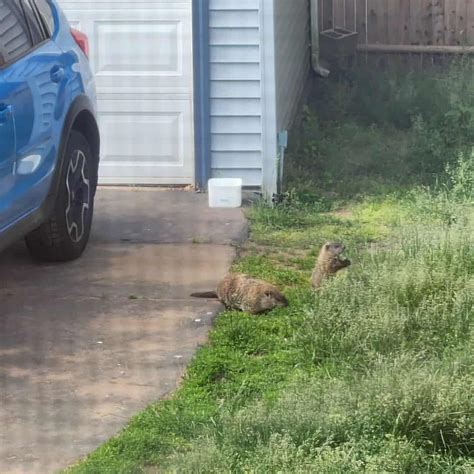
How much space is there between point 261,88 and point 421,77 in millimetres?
4185

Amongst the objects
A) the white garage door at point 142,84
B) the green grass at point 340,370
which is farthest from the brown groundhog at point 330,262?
→ the white garage door at point 142,84

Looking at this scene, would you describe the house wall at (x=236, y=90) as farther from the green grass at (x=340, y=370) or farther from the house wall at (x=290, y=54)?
the green grass at (x=340, y=370)

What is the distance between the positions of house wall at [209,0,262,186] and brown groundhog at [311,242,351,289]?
2.85 m

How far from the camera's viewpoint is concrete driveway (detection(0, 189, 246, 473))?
518 cm

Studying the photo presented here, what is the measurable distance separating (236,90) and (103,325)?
141 inches

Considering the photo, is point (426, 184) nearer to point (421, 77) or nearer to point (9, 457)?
point (421, 77)

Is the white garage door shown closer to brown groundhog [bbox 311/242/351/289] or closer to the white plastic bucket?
the white plastic bucket

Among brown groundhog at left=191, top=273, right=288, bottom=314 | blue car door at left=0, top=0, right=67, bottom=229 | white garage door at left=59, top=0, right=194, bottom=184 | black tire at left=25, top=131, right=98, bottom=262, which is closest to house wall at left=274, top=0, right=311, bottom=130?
white garage door at left=59, top=0, right=194, bottom=184

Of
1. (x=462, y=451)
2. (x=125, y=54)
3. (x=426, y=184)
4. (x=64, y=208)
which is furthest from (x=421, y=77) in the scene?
(x=462, y=451)

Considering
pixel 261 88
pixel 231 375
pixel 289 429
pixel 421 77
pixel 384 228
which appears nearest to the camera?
pixel 289 429

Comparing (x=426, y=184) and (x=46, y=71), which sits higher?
(x=46, y=71)

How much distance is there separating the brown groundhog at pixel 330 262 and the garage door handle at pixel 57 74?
1873 millimetres

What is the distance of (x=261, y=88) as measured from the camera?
954cm

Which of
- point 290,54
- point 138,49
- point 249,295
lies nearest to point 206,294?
point 249,295
